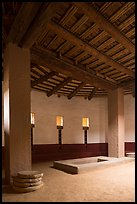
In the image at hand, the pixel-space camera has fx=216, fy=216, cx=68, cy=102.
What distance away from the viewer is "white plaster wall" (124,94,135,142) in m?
13.4

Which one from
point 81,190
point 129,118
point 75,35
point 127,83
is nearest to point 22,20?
point 75,35

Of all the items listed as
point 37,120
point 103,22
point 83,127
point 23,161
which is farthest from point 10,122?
point 83,127

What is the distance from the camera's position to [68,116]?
43.3ft

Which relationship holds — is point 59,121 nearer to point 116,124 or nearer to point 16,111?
point 116,124

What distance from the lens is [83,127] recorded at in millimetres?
13641

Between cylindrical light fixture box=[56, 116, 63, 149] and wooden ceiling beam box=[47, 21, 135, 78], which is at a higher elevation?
wooden ceiling beam box=[47, 21, 135, 78]

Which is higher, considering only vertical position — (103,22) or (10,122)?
(103,22)

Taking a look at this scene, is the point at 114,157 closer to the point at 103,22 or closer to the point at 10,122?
the point at 10,122

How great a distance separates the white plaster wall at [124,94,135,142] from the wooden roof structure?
3806mm

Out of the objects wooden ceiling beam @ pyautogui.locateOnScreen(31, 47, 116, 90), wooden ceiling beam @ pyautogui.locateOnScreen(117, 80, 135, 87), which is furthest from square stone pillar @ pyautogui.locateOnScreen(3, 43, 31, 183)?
wooden ceiling beam @ pyautogui.locateOnScreen(117, 80, 135, 87)

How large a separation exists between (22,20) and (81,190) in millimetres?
4353

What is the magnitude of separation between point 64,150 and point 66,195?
7.75 meters

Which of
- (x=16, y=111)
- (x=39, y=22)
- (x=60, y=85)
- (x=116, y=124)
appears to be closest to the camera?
(x=39, y=22)

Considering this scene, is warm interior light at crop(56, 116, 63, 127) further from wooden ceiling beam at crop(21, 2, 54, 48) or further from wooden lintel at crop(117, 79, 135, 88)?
wooden ceiling beam at crop(21, 2, 54, 48)
